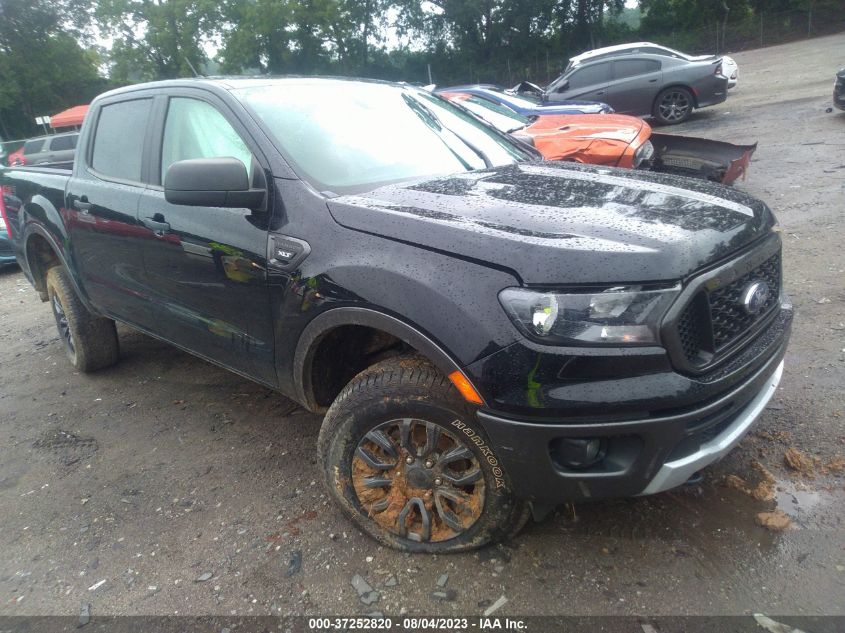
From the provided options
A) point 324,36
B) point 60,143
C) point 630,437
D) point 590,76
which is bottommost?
point 630,437

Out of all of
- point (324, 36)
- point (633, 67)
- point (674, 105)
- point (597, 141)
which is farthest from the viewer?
point (324, 36)

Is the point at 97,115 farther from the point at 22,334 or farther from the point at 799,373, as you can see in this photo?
the point at 799,373

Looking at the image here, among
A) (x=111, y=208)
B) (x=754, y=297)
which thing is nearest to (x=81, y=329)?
(x=111, y=208)

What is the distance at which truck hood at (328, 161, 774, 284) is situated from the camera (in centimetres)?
182

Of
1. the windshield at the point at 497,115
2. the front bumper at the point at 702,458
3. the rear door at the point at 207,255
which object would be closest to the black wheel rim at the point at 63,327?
the rear door at the point at 207,255

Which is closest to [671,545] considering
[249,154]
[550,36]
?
[249,154]

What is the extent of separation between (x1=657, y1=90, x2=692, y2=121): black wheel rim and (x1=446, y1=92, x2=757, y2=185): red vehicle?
23.6 feet

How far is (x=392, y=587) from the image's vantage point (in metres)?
2.26

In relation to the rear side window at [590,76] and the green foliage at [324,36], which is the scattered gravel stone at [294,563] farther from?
the green foliage at [324,36]

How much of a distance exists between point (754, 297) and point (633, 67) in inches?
485

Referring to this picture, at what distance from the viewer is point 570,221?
202 cm

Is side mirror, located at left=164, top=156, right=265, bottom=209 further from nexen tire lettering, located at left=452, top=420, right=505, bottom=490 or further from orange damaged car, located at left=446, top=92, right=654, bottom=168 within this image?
orange damaged car, located at left=446, top=92, right=654, bottom=168

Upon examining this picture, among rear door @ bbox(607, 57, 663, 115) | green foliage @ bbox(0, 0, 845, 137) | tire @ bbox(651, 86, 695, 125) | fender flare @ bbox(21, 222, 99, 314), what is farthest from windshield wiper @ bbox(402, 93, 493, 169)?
green foliage @ bbox(0, 0, 845, 137)

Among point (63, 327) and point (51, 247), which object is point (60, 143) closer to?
point (63, 327)
